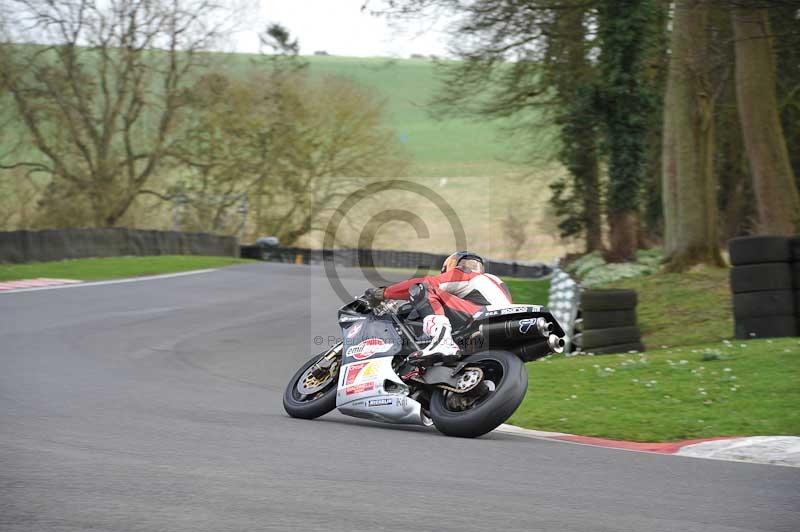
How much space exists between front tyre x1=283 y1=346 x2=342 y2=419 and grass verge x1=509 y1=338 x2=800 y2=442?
197cm

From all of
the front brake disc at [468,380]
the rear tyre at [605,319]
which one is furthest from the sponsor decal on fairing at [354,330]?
the rear tyre at [605,319]

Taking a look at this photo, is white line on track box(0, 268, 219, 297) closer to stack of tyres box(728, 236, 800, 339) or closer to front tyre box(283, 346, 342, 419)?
front tyre box(283, 346, 342, 419)

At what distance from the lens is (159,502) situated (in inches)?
202

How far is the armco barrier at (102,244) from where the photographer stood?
1209 inches

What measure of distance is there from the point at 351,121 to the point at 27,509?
58.1 meters

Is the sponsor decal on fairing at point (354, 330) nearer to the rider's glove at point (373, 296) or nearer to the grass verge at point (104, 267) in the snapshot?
the rider's glove at point (373, 296)

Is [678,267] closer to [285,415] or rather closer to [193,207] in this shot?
[285,415]

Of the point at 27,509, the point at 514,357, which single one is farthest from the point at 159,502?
the point at 514,357

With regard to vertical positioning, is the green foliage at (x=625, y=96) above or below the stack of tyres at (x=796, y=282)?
above

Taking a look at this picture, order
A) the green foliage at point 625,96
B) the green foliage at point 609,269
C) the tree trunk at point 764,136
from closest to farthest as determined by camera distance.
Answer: the tree trunk at point 764,136
the green foliage at point 625,96
the green foliage at point 609,269

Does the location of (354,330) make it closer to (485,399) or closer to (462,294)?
(462,294)

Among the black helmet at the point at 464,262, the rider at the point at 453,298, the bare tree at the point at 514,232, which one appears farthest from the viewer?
the bare tree at the point at 514,232

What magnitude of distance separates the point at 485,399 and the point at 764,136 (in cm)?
1536

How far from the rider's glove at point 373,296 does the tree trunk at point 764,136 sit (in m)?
13.8
